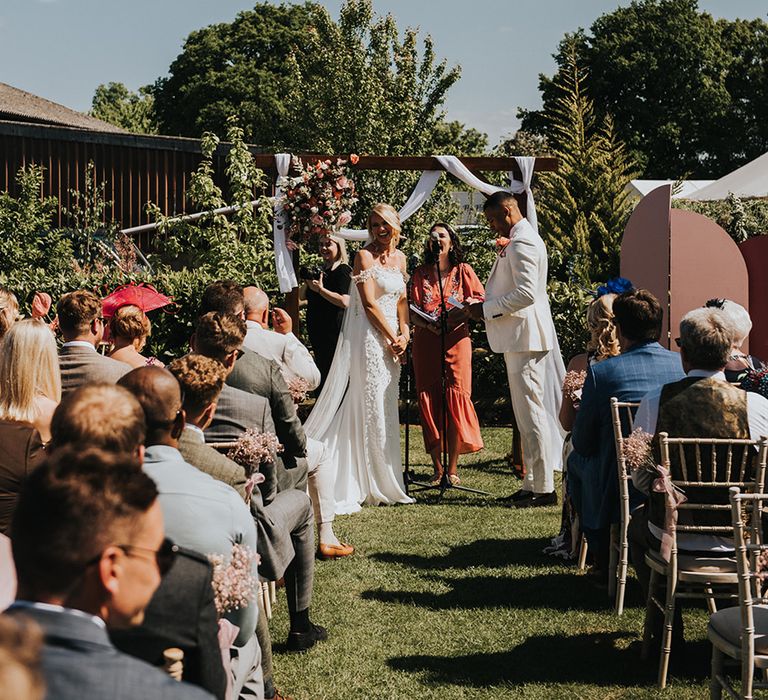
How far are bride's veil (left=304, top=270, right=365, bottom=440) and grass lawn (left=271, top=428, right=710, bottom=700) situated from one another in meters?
1.21

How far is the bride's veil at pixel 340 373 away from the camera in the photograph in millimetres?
8312

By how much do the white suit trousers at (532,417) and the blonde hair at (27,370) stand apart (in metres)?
4.36

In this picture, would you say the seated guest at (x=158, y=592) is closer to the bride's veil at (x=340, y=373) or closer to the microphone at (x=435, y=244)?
the bride's veil at (x=340, y=373)

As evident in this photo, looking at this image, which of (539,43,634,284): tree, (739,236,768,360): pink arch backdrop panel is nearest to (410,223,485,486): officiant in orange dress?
(739,236,768,360): pink arch backdrop panel

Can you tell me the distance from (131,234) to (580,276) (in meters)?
12.7

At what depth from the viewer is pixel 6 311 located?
246 inches

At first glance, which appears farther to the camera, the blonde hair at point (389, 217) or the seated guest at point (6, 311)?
the blonde hair at point (389, 217)

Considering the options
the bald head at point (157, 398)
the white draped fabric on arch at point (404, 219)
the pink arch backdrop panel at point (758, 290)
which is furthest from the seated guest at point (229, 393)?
the pink arch backdrop panel at point (758, 290)

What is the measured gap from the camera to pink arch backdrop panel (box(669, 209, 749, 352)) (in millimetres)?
8953

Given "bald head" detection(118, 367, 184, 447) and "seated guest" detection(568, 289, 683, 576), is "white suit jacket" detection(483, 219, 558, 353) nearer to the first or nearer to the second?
"seated guest" detection(568, 289, 683, 576)

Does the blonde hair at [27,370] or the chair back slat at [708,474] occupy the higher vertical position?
the blonde hair at [27,370]

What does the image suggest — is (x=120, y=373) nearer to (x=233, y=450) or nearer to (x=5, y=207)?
(x=233, y=450)

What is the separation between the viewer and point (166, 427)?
10.6 feet

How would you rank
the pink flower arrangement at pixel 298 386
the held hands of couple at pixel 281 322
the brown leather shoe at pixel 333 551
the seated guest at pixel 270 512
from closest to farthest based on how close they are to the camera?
1. the seated guest at pixel 270 512
2. the pink flower arrangement at pixel 298 386
3. the brown leather shoe at pixel 333 551
4. the held hands of couple at pixel 281 322
